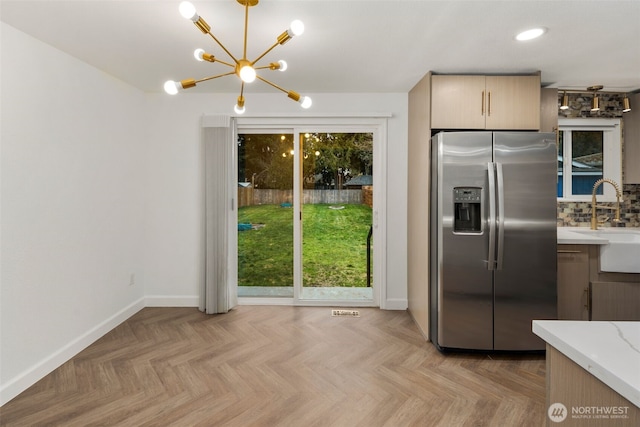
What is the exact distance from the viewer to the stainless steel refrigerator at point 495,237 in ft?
8.54

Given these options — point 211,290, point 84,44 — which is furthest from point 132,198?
point 84,44

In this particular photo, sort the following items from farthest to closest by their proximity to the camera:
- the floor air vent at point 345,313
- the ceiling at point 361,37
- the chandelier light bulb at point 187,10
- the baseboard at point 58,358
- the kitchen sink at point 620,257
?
the floor air vent at point 345,313 → the kitchen sink at point 620,257 → the baseboard at point 58,358 → the ceiling at point 361,37 → the chandelier light bulb at point 187,10

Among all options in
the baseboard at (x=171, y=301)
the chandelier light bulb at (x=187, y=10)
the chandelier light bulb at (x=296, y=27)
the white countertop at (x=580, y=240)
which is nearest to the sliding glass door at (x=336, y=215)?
the baseboard at (x=171, y=301)

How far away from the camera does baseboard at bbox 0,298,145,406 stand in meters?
2.11

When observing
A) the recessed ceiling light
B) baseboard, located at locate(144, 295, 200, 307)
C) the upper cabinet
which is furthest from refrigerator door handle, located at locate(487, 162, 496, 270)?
baseboard, located at locate(144, 295, 200, 307)

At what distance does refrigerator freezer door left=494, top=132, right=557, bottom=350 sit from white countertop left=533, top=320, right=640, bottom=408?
65.6 inches

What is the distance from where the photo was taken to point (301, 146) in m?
3.80

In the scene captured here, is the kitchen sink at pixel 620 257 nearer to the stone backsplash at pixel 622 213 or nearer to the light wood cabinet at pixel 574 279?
the light wood cabinet at pixel 574 279

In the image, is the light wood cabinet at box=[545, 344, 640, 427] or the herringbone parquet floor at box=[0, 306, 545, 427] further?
the herringbone parquet floor at box=[0, 306, 545, 427]

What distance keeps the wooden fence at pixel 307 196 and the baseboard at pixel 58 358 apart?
5.61ft

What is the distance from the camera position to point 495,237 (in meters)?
2.61

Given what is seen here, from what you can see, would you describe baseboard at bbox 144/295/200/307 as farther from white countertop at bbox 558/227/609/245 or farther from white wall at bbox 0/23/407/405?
white countertop at bbox 558/227/609/245

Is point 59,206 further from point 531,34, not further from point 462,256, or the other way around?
point 531,34

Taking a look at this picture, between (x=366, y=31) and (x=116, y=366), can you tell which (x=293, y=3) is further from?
(x=116, y=366)
